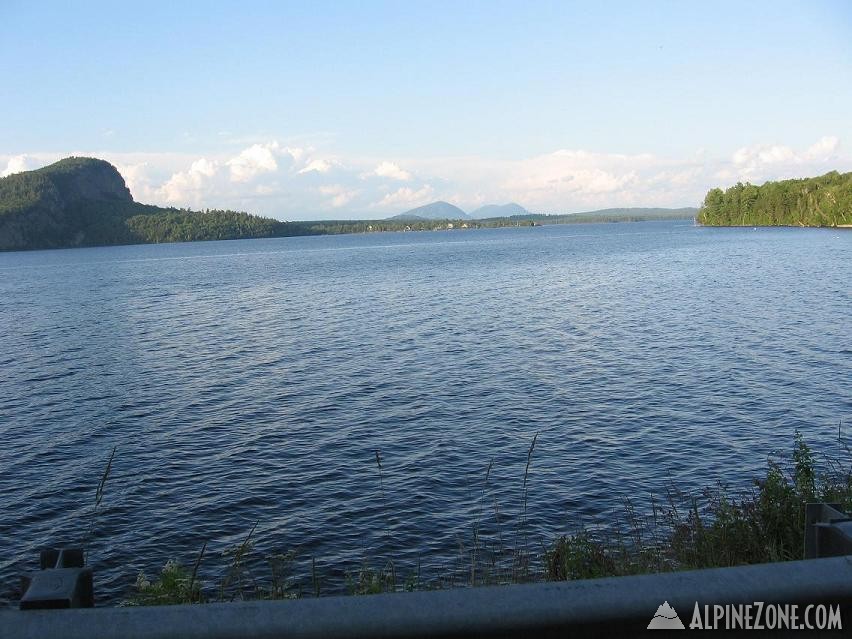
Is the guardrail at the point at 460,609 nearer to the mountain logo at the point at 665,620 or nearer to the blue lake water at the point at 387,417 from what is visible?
the mountain logo at the point at 665,620

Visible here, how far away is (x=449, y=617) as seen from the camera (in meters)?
2.61

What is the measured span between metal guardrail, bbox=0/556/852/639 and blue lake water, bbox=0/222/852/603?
1253 cm

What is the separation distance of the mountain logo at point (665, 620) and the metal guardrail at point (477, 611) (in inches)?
0.8

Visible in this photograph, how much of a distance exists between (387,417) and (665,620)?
77.5 feet

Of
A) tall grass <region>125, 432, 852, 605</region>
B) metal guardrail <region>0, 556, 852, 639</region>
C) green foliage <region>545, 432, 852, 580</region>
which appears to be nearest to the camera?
metal guardrail <region>0, 556, 852, 639</region>

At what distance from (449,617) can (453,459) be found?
18858 mm

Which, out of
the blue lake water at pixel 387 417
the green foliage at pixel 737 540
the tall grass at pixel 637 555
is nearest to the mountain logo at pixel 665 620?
the tall grass at pixel 637 555

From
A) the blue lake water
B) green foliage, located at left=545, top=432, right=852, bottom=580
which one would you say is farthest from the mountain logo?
the blue lake water

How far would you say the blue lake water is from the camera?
682 inches

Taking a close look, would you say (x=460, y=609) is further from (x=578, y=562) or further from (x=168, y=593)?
(x=578, y=562)

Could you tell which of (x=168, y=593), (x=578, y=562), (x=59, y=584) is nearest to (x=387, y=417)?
(x=578, y=562)

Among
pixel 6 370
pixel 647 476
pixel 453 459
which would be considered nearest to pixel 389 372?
pixel 453 459

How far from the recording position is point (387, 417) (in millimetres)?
26141

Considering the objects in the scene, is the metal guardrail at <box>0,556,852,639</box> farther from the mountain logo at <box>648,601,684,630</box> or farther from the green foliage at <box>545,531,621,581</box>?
the green foliage at <box>545,531,621,581</box>
